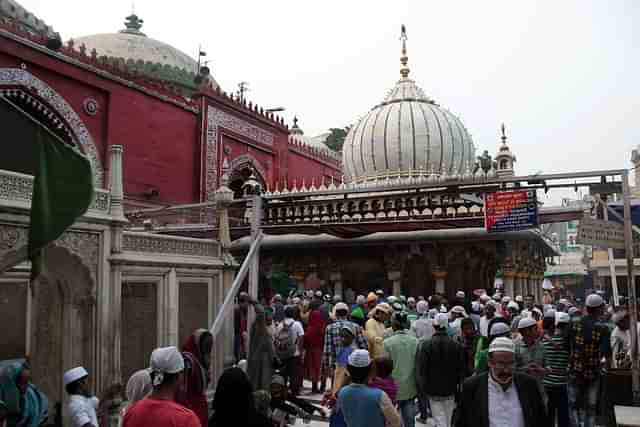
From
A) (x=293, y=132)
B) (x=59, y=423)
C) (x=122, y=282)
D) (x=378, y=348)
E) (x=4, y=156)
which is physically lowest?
(x=59, y=423)

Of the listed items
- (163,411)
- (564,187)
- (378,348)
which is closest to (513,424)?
(163,411)

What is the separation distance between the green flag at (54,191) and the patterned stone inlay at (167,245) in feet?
11.4

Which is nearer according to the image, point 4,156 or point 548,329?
point 4,156

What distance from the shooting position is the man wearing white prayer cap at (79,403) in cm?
451

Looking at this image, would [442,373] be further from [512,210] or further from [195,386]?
[512,210]

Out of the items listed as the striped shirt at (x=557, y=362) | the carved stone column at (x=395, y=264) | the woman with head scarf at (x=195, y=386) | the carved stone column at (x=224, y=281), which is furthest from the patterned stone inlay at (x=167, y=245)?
the carved stone column at (x=395, y=264)

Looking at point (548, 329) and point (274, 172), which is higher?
point (274, 172)

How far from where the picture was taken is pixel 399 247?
14781 mm

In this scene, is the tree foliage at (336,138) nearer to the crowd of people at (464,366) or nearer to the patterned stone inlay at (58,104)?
the patterned stone inlay at (58,104)

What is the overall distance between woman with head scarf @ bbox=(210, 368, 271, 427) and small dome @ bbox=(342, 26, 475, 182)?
15.0m

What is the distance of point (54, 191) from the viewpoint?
12.9ft

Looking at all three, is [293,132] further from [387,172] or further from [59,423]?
[59,423]

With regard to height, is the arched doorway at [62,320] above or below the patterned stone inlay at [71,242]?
below

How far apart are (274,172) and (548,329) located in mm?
17422
